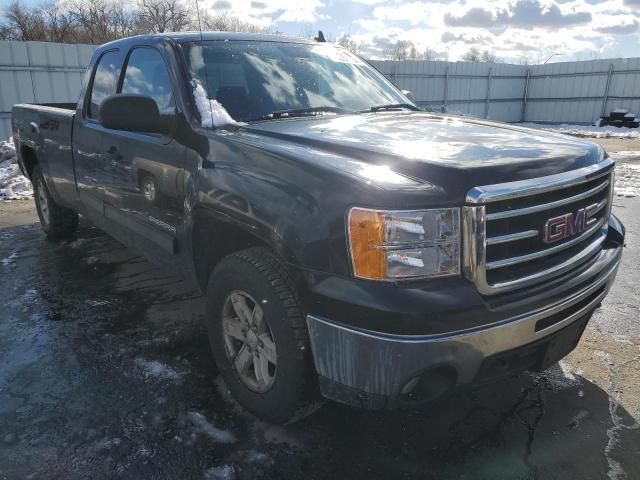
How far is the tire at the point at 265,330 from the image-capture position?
2.19m

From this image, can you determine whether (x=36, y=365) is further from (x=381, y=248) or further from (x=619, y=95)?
(x=619, y=95)

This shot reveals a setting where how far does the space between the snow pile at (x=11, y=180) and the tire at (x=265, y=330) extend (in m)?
6.56

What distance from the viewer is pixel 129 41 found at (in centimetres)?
377

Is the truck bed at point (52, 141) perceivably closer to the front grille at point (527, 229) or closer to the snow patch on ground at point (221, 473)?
the snow patch on ground at point (221, 473)

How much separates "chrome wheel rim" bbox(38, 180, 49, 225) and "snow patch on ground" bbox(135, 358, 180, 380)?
3.25 m

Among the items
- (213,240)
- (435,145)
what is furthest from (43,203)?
(435,145)

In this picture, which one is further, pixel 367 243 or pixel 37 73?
pixel 37 73

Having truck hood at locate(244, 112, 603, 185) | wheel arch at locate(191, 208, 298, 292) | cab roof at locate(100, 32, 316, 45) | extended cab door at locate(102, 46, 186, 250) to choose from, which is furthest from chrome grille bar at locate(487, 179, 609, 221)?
cab roof at locate(100, 32, 316, 45)

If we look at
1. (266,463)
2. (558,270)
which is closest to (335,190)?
(558,270)

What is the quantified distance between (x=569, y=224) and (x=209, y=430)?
1.93 meters

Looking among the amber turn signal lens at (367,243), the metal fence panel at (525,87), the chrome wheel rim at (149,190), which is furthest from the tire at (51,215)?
the metal fence panel at (525,87)

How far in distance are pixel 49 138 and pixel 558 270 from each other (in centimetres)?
454

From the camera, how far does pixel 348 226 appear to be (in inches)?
76.1

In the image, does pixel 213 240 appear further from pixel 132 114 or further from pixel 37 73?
pixel 37 73
